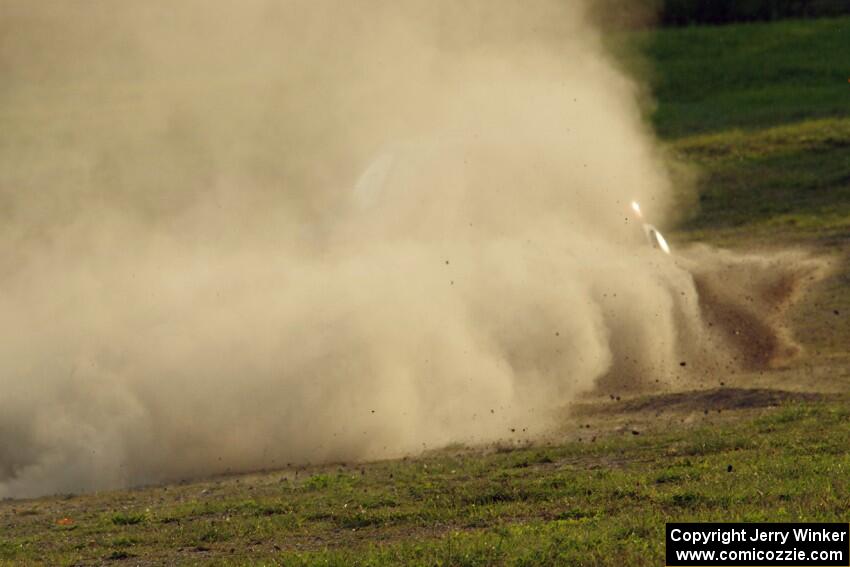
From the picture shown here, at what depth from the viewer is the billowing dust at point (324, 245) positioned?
15578 mm

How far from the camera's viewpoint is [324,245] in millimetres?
19703

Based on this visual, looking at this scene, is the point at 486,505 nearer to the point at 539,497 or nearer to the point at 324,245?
the point at 539,497

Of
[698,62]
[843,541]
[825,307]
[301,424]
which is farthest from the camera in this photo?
[698,62]

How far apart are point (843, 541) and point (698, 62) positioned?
39.7m

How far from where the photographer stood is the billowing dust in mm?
15578

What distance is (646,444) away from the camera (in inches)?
558

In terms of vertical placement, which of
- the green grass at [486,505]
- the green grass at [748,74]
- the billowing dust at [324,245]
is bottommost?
the green grass at [486,505]

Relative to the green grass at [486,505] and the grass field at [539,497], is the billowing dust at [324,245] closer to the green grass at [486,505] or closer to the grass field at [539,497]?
the grass field at [539,497]

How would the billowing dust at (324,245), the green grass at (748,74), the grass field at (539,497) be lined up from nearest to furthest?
1. the grass field at (539,497)
2. the billowing dust at (324,245)
3. the green grass at (748,74)

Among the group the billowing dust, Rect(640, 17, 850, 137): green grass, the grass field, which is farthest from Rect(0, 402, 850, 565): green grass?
Rect(640, 17, 850, 137): green grass

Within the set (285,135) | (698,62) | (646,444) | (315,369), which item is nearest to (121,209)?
(285,135)

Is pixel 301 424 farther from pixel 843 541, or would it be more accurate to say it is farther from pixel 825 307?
pixel 825 307

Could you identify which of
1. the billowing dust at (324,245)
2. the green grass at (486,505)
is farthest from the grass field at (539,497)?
the billowing dust at (324,245)

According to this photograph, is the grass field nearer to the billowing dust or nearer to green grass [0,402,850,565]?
green grass [0,402,850,565]
